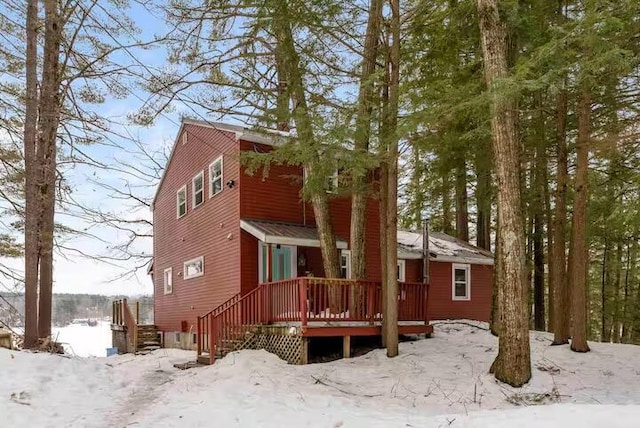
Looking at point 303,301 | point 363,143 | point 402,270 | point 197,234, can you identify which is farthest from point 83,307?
point 363,143

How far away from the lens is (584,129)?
10992 millimetres

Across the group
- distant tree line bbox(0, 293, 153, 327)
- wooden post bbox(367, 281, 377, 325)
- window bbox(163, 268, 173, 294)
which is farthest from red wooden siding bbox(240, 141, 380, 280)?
distant tree line bbox(0, 293, 153, 327)

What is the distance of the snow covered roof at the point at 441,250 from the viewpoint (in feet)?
56.0

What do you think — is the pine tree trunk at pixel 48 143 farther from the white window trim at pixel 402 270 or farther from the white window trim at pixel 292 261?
the white window trim at pixel 402 270

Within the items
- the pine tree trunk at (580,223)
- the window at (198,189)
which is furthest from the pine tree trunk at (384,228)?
the window at (198,189)

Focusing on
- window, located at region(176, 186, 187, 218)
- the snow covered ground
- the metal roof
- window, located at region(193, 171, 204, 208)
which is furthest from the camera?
window, located at region(176, 186, 187, 218)

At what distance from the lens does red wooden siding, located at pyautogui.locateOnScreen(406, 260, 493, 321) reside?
702 inches

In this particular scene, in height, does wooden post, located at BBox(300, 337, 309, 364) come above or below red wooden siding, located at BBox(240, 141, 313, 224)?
below

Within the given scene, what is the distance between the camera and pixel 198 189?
1733cm

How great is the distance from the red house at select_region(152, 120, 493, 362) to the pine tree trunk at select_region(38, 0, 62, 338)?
154 inches

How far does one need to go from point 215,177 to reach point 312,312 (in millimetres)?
6083

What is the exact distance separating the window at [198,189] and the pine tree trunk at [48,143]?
434 cm

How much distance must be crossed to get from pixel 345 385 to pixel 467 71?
24.8 ft

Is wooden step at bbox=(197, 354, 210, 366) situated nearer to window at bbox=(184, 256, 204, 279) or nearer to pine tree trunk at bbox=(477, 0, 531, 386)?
window at bbox=(184, 256, 204, 279)
